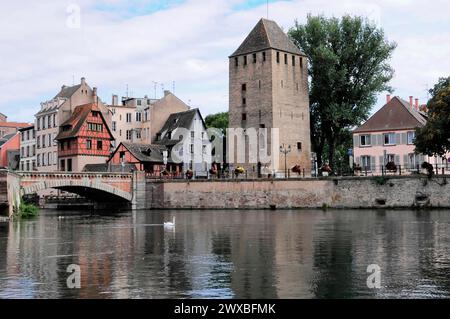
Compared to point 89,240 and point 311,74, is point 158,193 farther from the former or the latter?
point 89,240

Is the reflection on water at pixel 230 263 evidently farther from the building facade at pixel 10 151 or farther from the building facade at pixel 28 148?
the building facade at pixel 10 151

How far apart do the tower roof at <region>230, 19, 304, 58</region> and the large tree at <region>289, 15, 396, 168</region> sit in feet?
8.91

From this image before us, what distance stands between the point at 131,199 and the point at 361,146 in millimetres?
26243

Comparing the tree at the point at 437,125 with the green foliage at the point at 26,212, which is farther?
the green foliage at the point at 26,212

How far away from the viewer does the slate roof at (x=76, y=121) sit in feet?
261

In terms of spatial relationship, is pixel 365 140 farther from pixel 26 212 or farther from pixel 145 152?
pixel 26 212

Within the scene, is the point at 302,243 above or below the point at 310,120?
below

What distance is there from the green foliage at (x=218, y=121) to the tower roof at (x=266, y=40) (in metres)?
27.7

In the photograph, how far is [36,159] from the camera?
94.9m

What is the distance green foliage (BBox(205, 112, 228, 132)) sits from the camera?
99.1 m

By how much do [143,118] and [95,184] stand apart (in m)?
33.5

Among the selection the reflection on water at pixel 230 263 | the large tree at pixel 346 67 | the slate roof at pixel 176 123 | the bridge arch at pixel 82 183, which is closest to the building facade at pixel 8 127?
the slate roof at pixel 176 123
